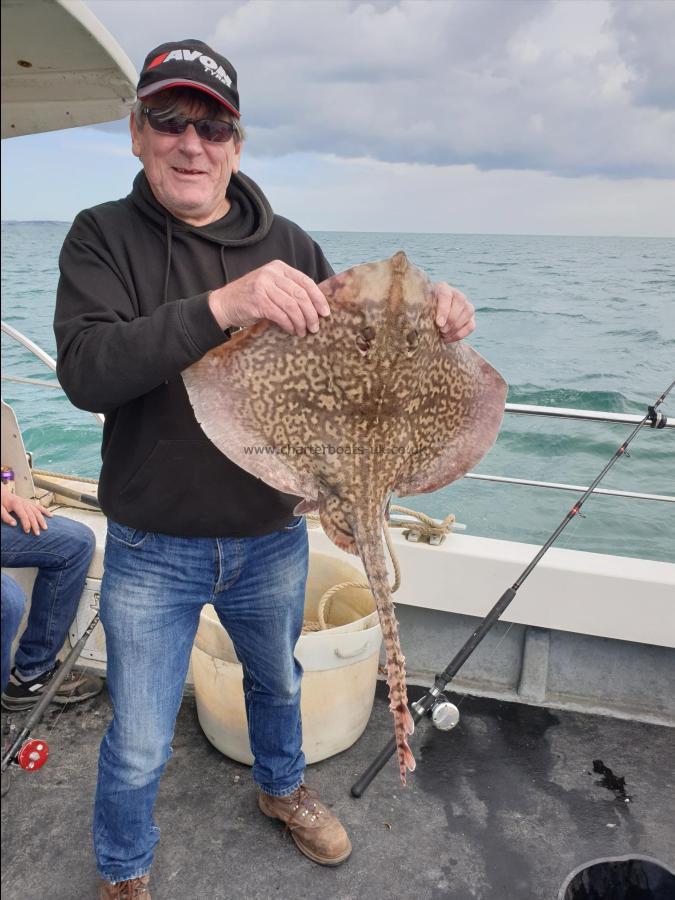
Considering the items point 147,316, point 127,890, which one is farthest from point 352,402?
point 127,890

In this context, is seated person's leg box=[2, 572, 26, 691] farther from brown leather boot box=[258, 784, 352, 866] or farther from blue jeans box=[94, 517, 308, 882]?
brown leather boot box=[258, 784, 352, 866]

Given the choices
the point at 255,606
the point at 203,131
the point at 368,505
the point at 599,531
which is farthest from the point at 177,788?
the point at 599,531

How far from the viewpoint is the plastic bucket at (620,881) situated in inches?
80.0

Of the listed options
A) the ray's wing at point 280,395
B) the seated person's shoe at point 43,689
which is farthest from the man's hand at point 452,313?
the seated person's shoe at point 43,689

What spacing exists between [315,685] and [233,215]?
191 cm

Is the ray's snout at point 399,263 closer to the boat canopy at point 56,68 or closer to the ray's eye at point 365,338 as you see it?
the ray's eye at point 365,338

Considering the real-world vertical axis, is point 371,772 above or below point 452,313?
below

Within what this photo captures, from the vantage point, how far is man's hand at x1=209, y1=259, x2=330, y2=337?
5.06ft

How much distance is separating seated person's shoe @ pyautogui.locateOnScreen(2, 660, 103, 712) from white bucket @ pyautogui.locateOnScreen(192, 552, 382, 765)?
0.63m

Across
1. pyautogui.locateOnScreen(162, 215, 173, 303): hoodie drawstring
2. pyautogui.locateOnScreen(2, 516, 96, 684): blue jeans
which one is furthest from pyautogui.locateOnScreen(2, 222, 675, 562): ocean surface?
pyautogui.locateOnScreen(2, 516, 96, 684): blue jeans

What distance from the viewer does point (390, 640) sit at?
5.51 feet

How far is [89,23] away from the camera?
1.07m

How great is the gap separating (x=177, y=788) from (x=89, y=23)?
2768mm

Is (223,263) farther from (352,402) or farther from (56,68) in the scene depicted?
(56,68)
